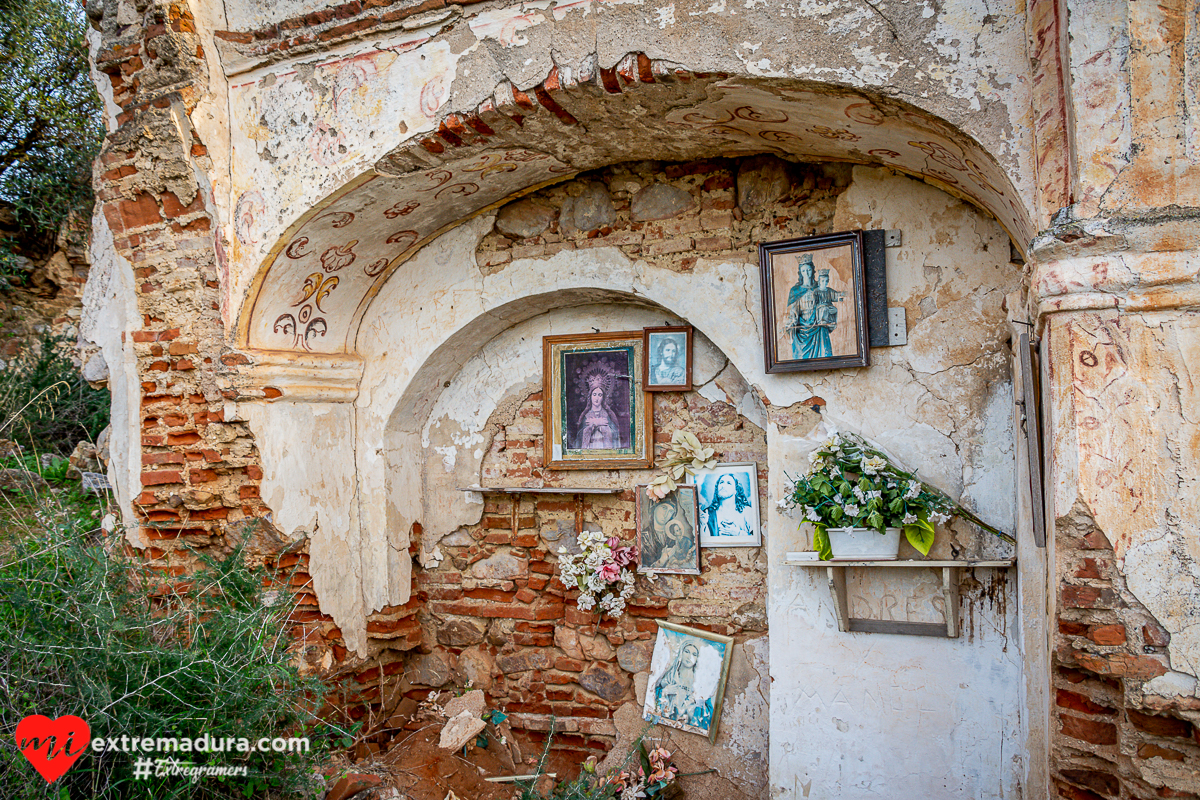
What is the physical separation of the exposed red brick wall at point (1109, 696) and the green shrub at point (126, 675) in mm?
2755

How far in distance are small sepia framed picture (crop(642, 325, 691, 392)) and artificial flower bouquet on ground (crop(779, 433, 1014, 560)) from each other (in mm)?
910

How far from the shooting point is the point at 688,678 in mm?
3586

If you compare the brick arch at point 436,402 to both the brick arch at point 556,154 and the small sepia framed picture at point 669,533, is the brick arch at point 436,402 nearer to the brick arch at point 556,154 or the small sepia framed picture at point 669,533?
the brick arch at point 556,154

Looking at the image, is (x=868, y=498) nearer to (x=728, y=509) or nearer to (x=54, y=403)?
(x=728, y=509)

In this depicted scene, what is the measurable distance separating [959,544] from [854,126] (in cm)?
172

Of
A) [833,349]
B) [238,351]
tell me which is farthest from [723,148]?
[238,351]

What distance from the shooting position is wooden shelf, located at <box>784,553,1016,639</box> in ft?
9.34

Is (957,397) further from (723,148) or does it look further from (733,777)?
(733,777)

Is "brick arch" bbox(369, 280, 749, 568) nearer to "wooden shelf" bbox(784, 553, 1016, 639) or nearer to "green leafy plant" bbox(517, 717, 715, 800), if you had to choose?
"wooden shelf" bbox(784, 553, 1016, 639)

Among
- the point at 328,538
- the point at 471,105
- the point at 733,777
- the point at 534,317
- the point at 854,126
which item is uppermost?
the point at 471,105

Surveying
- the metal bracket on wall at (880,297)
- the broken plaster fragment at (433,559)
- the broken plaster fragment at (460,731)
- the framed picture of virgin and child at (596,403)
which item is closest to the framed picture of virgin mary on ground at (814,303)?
the metal bracket on wall at (880,297)

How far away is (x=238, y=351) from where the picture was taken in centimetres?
354

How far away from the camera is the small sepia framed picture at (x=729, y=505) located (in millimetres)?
3557

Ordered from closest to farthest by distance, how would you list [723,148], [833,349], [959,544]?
[959,544]
[833,349]
[723,148]
